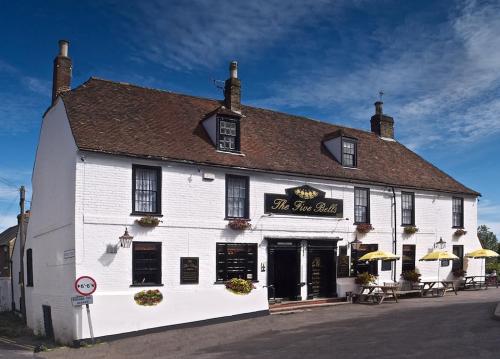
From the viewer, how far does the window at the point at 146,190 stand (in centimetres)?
1991

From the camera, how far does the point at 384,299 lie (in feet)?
82.2

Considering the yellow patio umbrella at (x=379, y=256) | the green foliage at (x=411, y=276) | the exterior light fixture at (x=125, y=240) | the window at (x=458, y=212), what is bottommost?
the green foliage at (x=411, y=276)

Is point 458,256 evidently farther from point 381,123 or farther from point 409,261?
point 381,123

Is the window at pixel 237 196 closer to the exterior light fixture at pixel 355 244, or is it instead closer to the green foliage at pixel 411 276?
the exterior light fixture at pixel 355 244

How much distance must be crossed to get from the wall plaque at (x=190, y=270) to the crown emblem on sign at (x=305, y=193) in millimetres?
5686

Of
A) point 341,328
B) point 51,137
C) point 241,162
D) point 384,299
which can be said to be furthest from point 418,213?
point 51,137

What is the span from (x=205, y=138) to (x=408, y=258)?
12.6 metres

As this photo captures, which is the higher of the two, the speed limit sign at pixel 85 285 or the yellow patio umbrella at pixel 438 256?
the yellow patio umbrella at pixel 438 256

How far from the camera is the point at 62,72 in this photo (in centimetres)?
2262

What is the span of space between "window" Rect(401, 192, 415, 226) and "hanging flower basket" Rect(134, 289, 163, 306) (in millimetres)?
14037

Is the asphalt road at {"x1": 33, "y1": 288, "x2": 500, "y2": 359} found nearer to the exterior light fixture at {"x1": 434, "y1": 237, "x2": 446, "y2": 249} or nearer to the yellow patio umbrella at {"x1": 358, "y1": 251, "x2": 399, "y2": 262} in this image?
the yellow patio umbrella at {"x1": 358, "y1": 251, "x2": 399, "y2": 262}

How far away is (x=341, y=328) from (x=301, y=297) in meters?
6.81

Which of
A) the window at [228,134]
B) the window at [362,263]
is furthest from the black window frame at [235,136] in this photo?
the window at [362,263]

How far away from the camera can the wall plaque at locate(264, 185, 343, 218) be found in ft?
75.8
